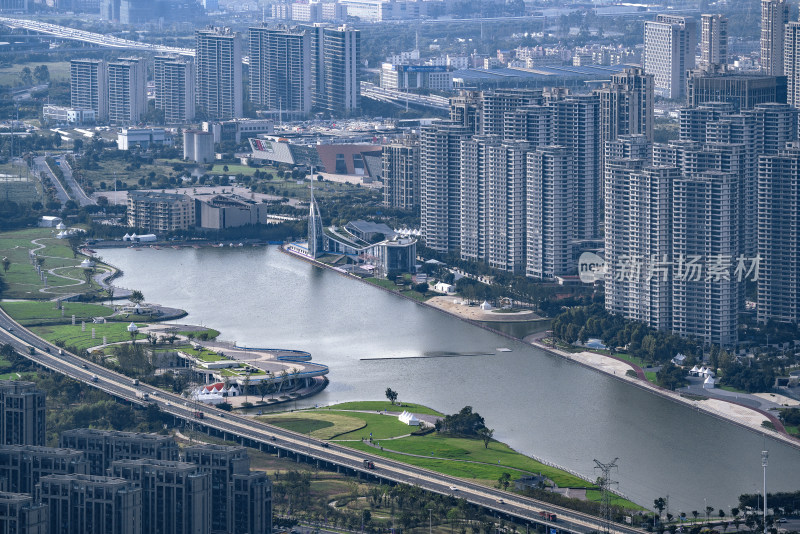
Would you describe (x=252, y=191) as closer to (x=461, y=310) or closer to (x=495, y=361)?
A: (x=461, y=310)

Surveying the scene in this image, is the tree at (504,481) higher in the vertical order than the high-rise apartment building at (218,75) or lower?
lower

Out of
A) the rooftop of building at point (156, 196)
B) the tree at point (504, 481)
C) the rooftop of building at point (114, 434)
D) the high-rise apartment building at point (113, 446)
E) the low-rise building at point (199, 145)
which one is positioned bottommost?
the tree at point (504, 481)

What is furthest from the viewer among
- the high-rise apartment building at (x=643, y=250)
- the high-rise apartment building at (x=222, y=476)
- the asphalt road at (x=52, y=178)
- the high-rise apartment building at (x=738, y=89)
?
the asphalt road at (x=52, y=178)

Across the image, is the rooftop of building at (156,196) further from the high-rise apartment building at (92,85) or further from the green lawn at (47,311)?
the high-rise apartment building at (92,85)

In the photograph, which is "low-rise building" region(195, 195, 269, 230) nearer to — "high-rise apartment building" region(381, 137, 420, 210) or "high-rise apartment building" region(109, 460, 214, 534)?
"high-rise apartment building" region(381, 137, 420, 210)

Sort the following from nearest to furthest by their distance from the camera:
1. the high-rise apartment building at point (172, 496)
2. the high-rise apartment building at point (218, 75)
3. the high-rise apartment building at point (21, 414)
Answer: the high-rise apartment building at point (172, 496) → the high-rise apartment building at point (21, 414) → the high-rise apartment building at point (218, 75)

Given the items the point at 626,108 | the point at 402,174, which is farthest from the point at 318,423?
the point at 626,108

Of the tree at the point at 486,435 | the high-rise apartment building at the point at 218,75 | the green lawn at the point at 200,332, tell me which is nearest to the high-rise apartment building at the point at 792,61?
the green lawn at the point at 200,332

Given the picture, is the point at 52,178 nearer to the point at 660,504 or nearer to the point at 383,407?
the point at 383,407

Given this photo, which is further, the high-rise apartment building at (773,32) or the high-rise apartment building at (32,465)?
the high-rise apartment building at (773,32)
